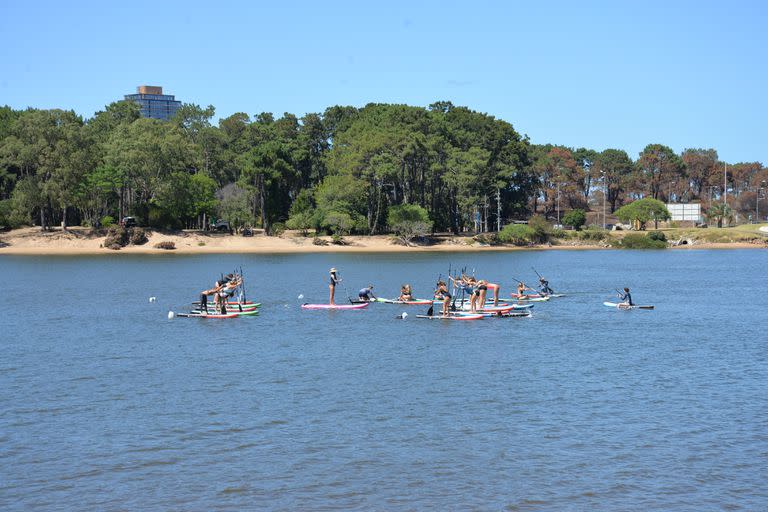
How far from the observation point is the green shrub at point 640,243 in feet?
431

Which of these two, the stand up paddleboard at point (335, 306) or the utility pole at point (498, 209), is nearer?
the stand up paddleboard at point (335, 306)

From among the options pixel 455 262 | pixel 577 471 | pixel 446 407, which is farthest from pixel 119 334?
pixel 455 262

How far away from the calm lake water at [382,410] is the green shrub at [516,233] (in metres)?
76.5

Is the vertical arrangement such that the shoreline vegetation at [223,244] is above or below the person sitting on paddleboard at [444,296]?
above

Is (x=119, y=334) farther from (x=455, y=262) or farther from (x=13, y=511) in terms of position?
(x=455, y=262)

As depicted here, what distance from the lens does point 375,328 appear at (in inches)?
1657

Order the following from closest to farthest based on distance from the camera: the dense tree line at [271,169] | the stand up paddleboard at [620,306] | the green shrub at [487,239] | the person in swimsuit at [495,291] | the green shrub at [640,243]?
the person in swimsuit at [495,291] → the stand up paddleboard at [620,306] → the dense tree line at [271,169] → the green shrub at [487,239] → the green shrub at [640,243]

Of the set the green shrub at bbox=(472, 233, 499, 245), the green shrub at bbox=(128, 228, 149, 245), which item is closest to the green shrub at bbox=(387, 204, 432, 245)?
the green shrub at bbox=(472, 233, 499, 245)

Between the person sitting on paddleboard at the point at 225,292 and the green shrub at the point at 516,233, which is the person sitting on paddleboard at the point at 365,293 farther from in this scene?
the green shrub at the point at 516,233

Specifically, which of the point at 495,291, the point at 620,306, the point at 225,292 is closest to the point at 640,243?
the point at 620,306

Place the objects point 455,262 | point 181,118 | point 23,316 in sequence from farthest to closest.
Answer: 1. point 181,118
2. point 455,262
3. point 23,316

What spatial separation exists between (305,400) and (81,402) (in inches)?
259

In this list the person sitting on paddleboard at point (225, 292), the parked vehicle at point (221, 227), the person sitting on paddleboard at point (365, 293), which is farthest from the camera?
the parked vehicle at point (221, 227)

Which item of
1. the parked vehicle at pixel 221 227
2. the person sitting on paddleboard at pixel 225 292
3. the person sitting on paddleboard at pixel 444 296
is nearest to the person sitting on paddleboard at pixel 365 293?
the person sitting on paddleboard at pixel 444 296
